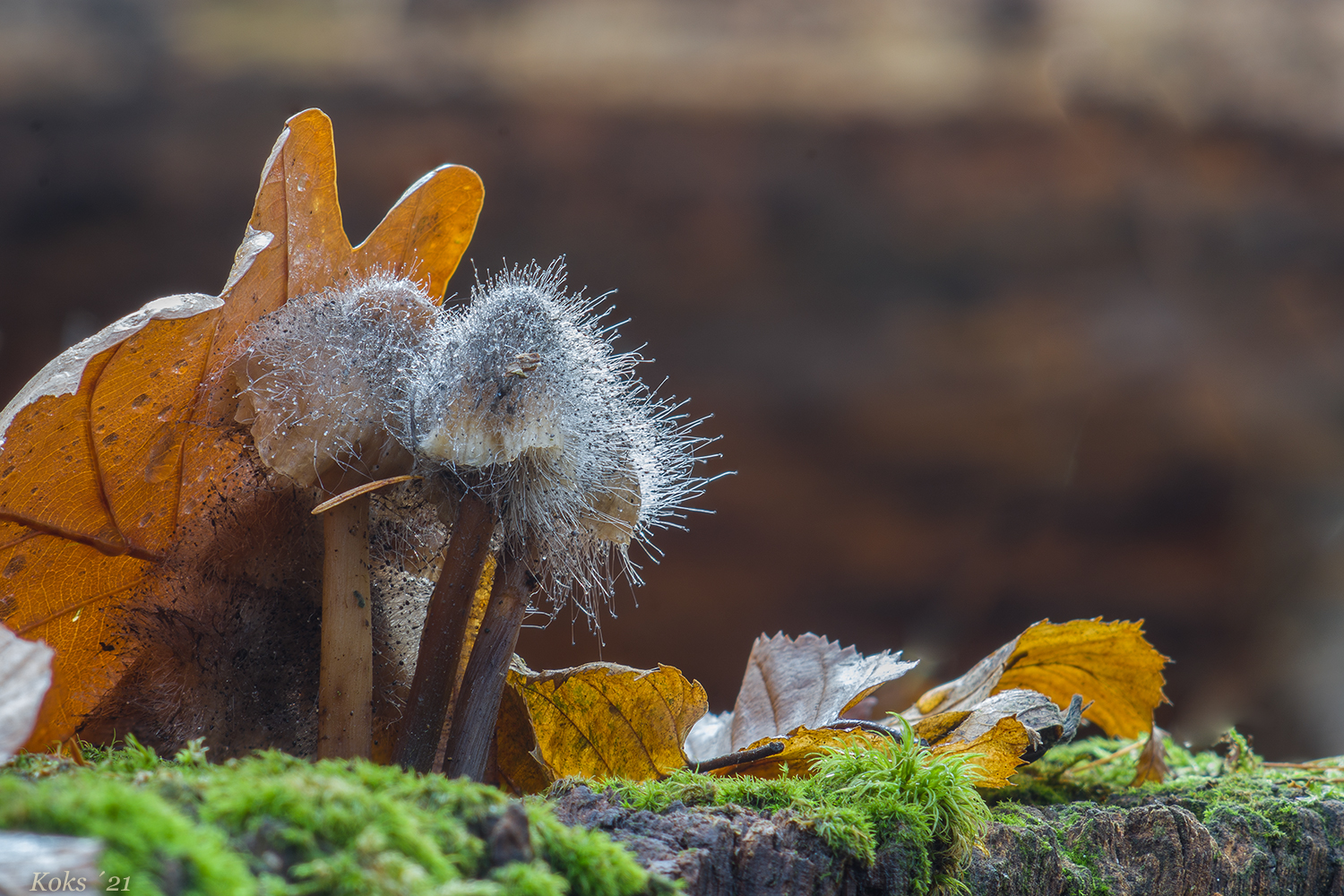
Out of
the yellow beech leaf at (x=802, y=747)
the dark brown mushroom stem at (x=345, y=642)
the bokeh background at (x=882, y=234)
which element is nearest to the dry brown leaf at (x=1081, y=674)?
the yellow beech leaf at (x=802, y=747)

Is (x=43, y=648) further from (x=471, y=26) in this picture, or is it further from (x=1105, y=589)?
(x=1105, y=589)

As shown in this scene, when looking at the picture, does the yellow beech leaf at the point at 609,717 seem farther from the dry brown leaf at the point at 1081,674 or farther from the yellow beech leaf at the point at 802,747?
the dry brown leaf at the point at 1081,674

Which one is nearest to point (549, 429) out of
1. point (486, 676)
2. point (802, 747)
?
point (486, 676)

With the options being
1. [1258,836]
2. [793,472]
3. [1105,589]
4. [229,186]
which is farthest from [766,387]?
[1258,836]

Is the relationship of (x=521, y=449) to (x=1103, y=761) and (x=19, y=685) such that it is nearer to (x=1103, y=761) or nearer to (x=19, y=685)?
(x=19, y=685)
